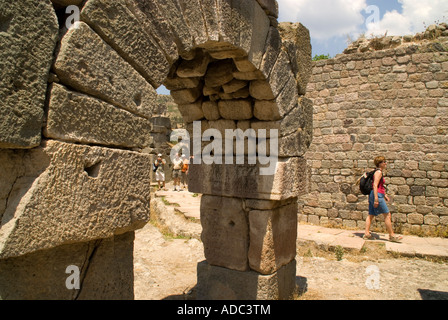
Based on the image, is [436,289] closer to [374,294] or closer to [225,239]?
[374,294]

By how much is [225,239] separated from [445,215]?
5.73 meters

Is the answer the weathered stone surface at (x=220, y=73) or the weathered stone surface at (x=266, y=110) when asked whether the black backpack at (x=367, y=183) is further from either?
the weathered stone surface at (x=220, y=73)

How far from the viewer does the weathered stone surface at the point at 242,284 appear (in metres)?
4.21

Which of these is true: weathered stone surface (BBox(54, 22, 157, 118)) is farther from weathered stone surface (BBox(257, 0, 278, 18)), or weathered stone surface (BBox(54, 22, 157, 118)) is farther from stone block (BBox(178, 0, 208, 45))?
weathered stone surface (BBox(257, 0, 278, 18))

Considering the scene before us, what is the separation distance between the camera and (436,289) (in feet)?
16.5

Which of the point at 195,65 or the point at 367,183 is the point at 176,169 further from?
the point at 195,65

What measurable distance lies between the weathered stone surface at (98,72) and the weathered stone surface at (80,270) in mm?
778

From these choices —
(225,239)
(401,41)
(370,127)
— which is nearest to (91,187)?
(225,239)

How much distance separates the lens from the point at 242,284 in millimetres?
4328

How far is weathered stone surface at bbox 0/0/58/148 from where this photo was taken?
4.58ft

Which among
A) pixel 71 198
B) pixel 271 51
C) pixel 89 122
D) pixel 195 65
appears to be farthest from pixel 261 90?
pixel 71 198

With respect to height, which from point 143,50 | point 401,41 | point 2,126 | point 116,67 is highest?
point 401,41

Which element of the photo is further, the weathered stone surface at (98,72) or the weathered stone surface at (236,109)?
the weathered stone surface at (236,109)

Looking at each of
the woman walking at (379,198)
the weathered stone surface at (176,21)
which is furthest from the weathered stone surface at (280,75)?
the woman walking at (379,198)
